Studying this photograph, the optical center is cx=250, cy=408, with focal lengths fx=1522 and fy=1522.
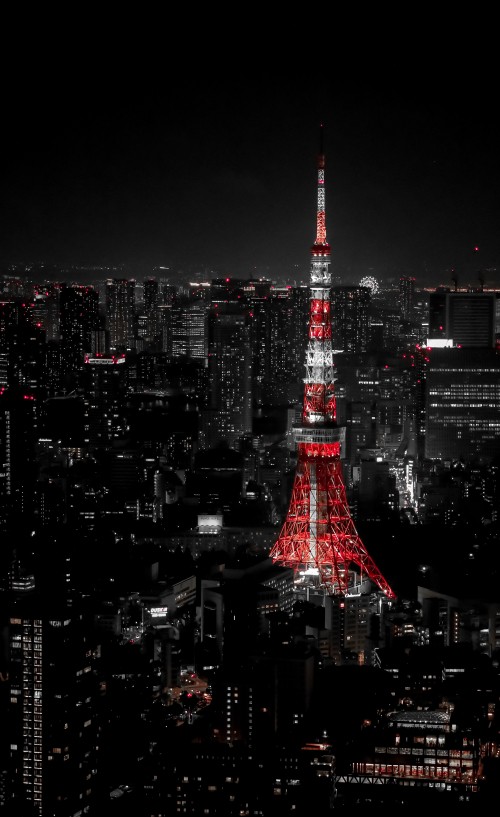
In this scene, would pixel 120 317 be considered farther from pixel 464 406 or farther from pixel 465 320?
pixel 464 406

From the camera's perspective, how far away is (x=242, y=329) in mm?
16172

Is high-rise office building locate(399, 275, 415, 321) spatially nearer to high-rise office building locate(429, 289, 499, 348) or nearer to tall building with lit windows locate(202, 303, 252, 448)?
high-rise office building locate(429, 289, 499, 348)

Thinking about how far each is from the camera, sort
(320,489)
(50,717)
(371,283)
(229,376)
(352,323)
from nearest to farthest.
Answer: (50,717)
(320,489)
(371,283)
(352,323)
(229,376)

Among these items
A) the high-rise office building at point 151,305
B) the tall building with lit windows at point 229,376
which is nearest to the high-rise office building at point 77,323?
the high-rise office building at point 151,305

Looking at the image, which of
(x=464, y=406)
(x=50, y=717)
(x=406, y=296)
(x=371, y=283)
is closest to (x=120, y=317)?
(x=406, y=296)

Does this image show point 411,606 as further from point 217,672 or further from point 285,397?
point 285,397

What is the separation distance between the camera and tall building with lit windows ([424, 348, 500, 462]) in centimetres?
1403

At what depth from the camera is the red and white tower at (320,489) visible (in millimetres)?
9469

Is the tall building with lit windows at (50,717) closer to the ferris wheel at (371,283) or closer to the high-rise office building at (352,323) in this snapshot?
the ferris wheel at (371,283)

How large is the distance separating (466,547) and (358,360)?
4.46m

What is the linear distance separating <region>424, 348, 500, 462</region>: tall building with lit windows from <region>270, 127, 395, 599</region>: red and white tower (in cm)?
439

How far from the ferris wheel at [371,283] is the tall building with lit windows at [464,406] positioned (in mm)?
1299

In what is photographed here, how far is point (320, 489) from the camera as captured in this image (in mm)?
9656

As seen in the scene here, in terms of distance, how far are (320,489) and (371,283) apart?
346 centimetres
